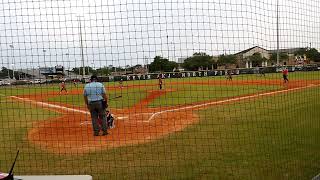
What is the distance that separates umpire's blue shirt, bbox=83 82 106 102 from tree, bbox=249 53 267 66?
361cm

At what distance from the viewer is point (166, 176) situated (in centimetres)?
523

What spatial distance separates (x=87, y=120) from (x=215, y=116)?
3787 millimetres

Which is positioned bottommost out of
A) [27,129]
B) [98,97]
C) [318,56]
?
[27,129]

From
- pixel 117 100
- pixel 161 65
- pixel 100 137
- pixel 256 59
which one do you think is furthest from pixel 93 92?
pixel 117 100

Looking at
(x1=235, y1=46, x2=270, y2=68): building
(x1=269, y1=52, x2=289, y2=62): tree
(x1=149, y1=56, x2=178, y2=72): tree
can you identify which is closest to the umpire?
(x1=149, y1=56, x2=178, y2=72): tree

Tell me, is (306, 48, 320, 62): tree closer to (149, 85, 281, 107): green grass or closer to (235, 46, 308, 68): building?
(235, 46, 308, 68): building

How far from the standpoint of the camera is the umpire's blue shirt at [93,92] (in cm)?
850

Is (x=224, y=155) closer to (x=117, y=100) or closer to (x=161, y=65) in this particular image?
(x=161, y=65)

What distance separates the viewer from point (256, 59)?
5.97 meters

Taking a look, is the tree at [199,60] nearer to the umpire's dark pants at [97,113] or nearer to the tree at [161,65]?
the tree at [161,65]

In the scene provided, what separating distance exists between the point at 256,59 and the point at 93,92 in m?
3.92

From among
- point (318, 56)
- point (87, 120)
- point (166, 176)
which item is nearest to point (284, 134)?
point (318, 56)

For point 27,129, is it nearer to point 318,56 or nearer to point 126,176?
point 126,176

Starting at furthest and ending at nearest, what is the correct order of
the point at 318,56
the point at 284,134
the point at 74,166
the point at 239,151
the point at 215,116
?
the point at 215,116
the point at 284,134
the point at 318,56
the point at 239,151
the point at 74,166
